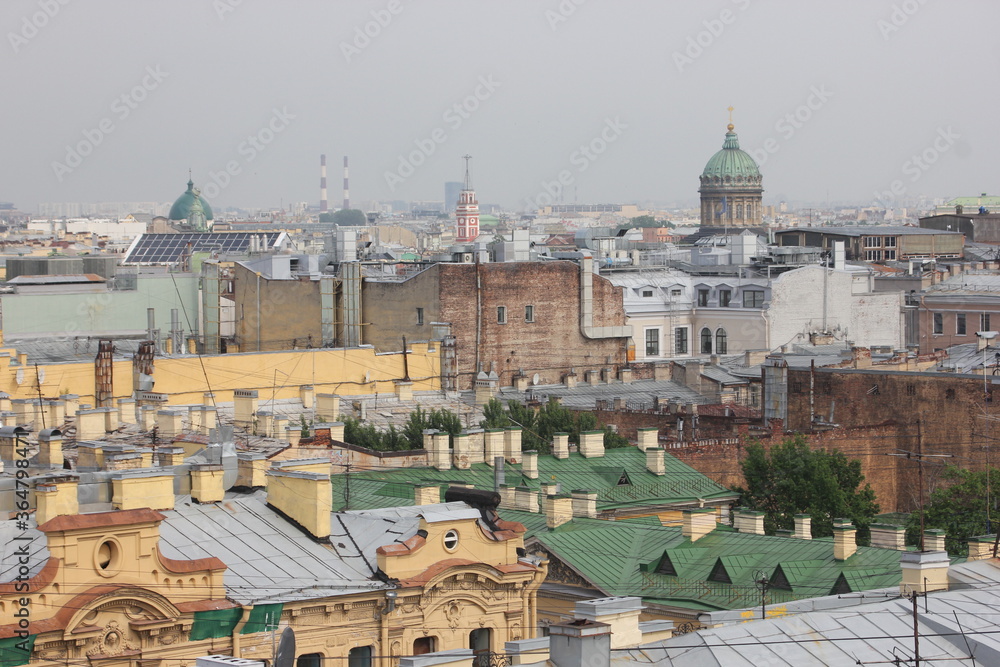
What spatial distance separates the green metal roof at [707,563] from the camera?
26.2m

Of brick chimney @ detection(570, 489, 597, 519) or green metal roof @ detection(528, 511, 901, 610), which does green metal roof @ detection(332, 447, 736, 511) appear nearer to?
brick chimney @ detection(570, 489, 597, 519)

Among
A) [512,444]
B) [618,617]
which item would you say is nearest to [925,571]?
[618,617]

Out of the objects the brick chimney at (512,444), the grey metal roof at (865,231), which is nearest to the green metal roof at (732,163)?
the grey metal roof at (865,231)

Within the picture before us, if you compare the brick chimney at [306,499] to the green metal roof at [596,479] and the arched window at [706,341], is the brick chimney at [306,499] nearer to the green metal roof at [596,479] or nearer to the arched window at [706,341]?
the green metal roof at [596,479]

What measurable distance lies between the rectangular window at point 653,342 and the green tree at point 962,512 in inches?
1183

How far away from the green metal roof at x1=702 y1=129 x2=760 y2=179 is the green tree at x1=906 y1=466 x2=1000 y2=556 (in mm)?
136237

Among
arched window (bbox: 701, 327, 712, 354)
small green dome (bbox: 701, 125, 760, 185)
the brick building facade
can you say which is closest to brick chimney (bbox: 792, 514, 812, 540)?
the brick building facade

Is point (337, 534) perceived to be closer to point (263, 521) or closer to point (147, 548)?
point (263, 521)

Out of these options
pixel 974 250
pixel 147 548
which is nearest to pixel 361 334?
pixel 147 548

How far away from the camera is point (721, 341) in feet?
222

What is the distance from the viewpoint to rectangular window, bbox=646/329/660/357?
222ft

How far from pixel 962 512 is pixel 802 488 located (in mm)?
3433

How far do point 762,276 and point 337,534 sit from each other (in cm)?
4850

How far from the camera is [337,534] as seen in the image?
22844 millimetres
